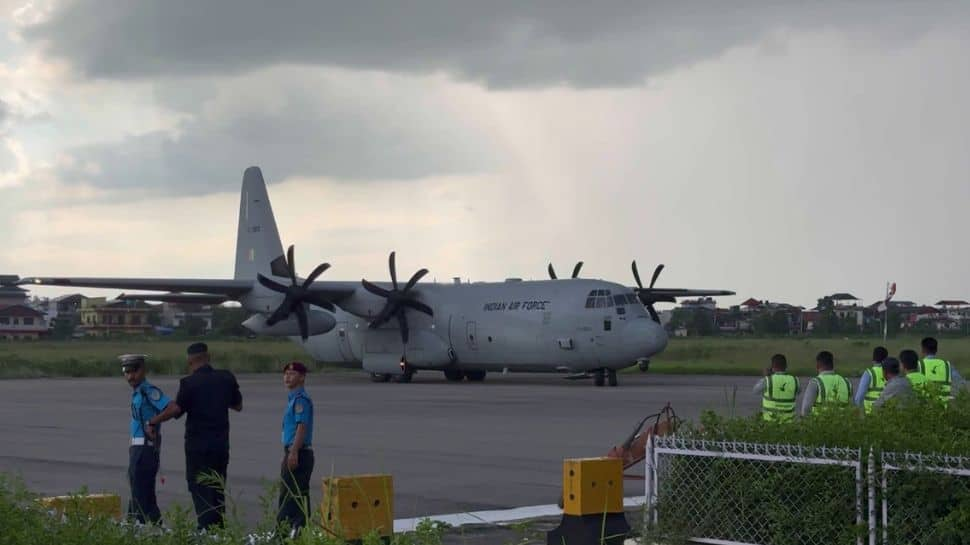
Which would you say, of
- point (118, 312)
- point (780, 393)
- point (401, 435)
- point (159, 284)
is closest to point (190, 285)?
point (159, 284)

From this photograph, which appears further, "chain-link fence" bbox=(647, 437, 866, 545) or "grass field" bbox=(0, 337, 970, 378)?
"grass field" bbox=(0, 337, 970, 378)

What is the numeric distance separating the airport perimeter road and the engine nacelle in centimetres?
249

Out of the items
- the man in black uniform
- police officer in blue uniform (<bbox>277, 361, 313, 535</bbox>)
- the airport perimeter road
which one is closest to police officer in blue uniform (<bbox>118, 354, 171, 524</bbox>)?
the man in black uniform

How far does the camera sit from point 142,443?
33.5 ft

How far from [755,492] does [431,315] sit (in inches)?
1174

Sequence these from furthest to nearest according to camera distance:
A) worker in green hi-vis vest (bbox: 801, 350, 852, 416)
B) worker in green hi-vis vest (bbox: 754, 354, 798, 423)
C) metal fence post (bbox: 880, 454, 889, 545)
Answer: worker in green hi-vis vest (bbox: 754, 354, 798, 423) → worker in green hi-vis vest (bbox: 801, 350, 852, 416) → metal fence post (bbox: 880, 454, 889, 545)

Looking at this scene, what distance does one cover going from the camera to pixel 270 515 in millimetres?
5988

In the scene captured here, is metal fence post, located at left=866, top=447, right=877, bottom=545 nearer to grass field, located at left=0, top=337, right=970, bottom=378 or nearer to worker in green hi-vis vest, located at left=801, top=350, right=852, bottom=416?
worker in green hi-vis vest, located at left=801, top=350, right=852, bottom=416

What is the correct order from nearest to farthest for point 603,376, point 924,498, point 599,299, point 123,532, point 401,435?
point 123,532
point 924,498
point 401,435
point 599,299
point 603,376

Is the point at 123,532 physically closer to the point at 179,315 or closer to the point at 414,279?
the point at 414,279

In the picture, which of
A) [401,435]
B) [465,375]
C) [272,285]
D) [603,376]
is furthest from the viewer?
[465,375]

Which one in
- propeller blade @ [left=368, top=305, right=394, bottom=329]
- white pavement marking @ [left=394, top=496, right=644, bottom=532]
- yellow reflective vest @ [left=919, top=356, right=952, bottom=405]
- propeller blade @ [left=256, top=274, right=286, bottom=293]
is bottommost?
white pavement marking @ [left=394, top=496, right=644, bottom=532]

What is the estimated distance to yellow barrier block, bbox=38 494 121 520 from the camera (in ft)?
21.1

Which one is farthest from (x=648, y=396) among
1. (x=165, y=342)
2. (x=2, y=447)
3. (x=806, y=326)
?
(x=806, y=326)
